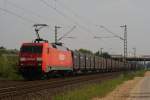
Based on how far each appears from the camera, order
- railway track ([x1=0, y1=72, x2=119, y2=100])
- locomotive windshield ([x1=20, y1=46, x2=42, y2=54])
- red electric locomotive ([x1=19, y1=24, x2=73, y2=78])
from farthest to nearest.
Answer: locomotive windshield ([x1=20, y1=46, x2=42, y2=54])
red electric locomotive ([x1=19, y1=24, x2=73, y2=78])
railway track ([x1=0, y1=72, x2=119, y2=100])

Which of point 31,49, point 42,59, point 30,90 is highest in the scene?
point 31,49

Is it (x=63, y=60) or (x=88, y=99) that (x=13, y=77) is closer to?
(x=63, y=60)

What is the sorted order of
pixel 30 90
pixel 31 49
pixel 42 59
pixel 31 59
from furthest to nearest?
pixel 31 49
pixel 31 59
pixel 42 59
pixel 30 90

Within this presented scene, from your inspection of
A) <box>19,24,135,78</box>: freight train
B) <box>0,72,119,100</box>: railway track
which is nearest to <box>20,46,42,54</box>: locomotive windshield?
<box>19,24,135,78</box>: freight train

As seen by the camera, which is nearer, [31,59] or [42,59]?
[42,59]

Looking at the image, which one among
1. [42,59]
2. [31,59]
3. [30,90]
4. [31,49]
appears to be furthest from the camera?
[31,49]

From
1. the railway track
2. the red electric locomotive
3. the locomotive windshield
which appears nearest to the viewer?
the railway track

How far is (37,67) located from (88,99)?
16.4 meters

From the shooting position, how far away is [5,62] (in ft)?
152

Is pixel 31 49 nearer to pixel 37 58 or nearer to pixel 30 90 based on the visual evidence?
pixel 37 58

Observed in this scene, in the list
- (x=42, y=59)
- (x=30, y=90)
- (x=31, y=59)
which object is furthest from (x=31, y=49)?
(x=30, y=90)

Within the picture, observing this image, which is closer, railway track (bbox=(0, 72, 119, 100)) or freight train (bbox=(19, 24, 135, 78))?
railway track (bbox=(0, 72, 119, 100))

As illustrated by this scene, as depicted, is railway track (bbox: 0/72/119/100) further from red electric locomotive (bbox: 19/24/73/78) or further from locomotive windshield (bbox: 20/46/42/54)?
locomotive windshield (bbox: 20/46/42/54)

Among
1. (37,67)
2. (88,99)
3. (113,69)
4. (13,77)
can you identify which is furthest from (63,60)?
(113,69)
